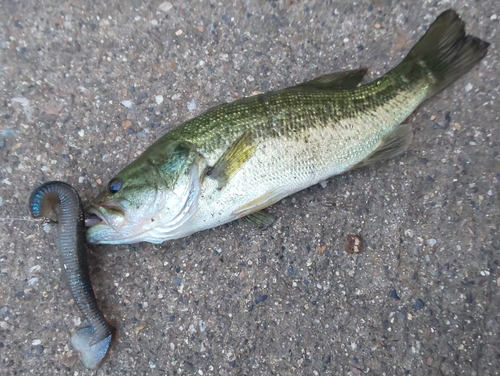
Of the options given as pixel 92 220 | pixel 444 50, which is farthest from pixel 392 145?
pixel 92 220

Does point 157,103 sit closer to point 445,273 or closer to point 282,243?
point 282,243

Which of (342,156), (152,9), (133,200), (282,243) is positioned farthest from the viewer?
(152,9)

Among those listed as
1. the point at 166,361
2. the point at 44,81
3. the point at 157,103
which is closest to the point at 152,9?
the point at 157,103

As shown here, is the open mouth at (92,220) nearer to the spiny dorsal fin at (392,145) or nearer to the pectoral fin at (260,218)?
the pectoral fin at (260,218)

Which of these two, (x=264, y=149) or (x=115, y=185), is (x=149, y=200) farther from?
(x=264, y=149)

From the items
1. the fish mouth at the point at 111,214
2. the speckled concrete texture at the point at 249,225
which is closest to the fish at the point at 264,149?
the fish mouth at the point at 111,214

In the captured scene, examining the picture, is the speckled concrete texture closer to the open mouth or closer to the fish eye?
the open mouth
